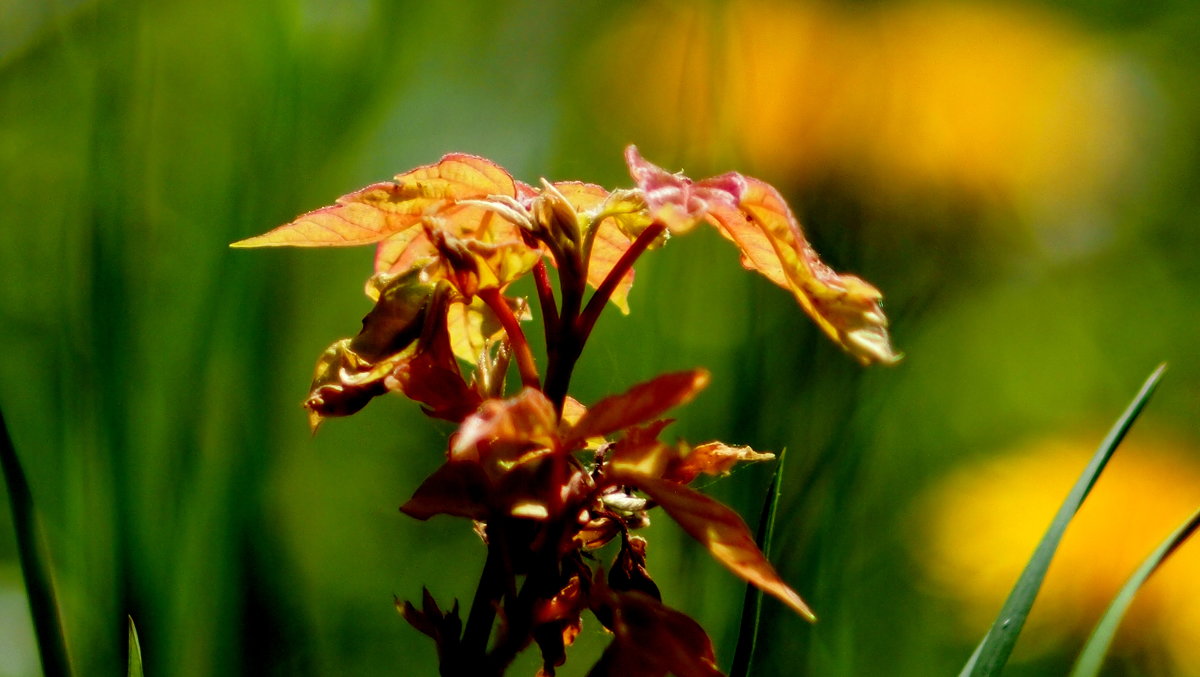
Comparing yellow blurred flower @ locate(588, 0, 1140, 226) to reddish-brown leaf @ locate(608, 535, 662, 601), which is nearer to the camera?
reddish-brown leaf @ locate(608, 535, 662, 601)

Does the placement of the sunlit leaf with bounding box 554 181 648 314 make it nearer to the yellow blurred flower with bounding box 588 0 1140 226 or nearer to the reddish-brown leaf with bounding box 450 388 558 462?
the reddish-brown leaf with bounding box 450 388 558 462

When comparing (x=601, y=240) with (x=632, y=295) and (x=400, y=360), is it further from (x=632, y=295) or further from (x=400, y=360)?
(x=632, y=295)

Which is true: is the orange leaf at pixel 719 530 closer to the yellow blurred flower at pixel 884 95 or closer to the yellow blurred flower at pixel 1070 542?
the yellow blurred flower at pixel 884 95

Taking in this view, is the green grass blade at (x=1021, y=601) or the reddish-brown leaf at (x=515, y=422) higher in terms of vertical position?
the reddish-brown leaf at (x=515, y=422)

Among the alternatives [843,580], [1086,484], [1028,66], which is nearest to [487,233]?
[1086,484]

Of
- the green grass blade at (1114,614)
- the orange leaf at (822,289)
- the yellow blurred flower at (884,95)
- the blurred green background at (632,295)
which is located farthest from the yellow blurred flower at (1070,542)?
the orange leaf at (822,289)

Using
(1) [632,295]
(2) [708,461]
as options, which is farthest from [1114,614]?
(1) [632,295]

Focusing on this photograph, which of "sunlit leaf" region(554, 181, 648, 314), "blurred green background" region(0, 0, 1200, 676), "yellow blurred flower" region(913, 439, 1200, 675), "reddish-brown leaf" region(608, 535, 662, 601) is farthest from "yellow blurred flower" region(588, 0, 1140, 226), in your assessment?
"reddish-brown leaf" region(608, 535, 662, 601)
